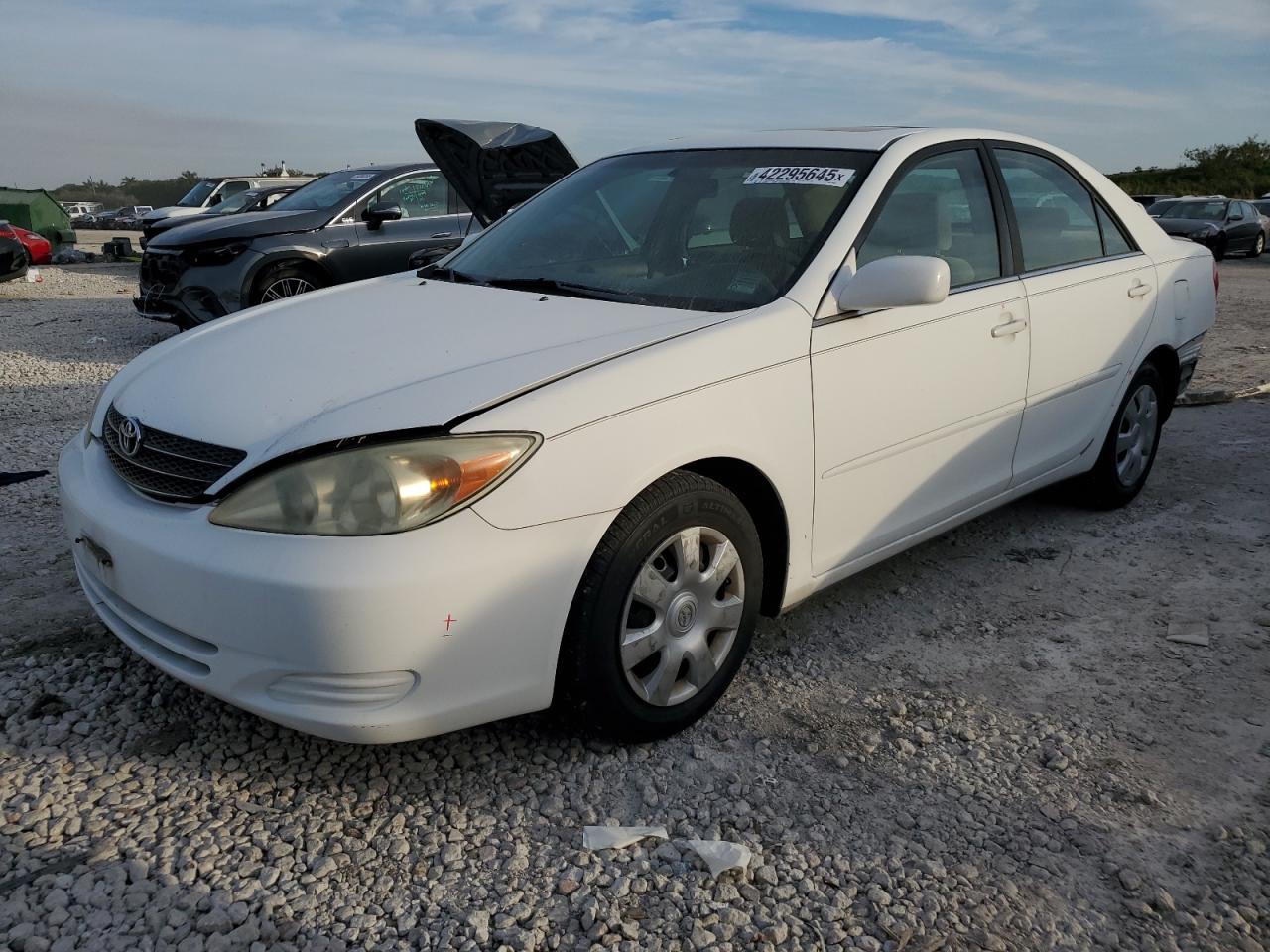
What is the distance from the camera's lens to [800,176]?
3.34 m

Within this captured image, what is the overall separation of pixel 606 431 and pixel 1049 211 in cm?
248

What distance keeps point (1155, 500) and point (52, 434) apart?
5743 mm

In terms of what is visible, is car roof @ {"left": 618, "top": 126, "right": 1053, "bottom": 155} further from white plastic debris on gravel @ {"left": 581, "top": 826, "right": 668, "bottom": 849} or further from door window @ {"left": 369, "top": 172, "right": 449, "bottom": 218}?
door window @ {"left": 369, "top": 172, "right": 449, "bottom": 218}

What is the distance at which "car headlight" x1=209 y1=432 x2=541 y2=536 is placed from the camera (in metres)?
2.20

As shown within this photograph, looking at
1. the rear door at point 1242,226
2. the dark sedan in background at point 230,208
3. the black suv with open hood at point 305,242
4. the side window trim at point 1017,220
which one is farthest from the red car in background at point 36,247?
the rear door at point 1242,226

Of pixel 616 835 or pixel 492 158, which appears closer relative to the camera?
pixel 616 835

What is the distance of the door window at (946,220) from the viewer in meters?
3.26

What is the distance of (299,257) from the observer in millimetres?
8609

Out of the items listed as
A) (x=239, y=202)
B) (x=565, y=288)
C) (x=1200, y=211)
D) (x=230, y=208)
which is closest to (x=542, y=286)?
(x=565, y=288)

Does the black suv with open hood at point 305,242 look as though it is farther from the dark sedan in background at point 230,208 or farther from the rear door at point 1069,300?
the rear door at point 1069,300

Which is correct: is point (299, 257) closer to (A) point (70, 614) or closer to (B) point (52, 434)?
(B) point (52, 434)

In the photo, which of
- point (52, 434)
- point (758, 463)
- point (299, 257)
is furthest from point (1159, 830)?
point (299, 257)

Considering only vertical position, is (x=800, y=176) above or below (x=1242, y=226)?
above

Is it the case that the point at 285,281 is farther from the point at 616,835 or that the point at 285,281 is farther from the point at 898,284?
the point at 616,835
